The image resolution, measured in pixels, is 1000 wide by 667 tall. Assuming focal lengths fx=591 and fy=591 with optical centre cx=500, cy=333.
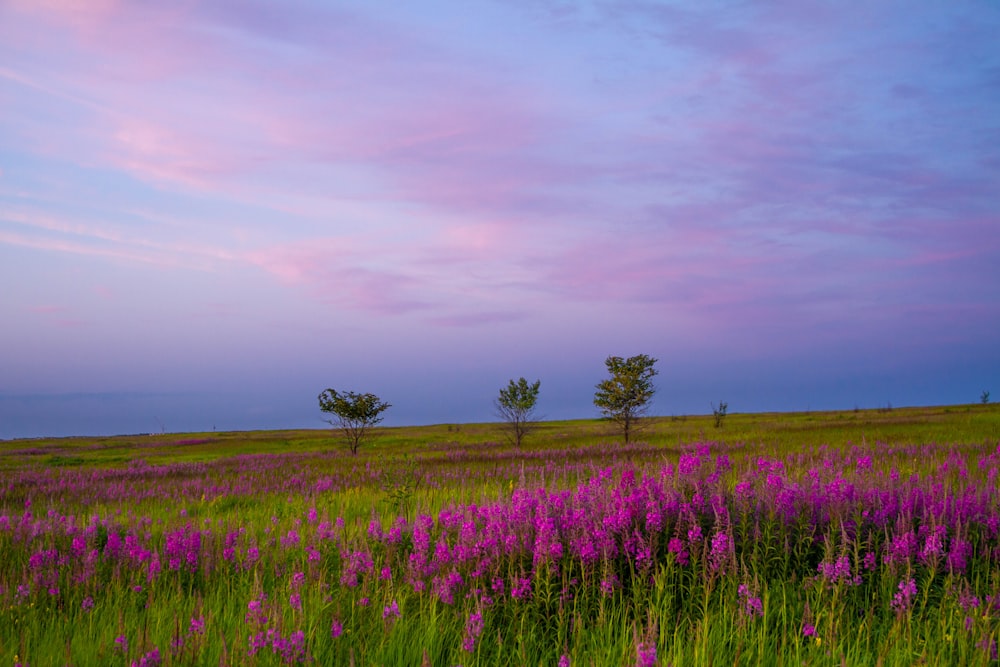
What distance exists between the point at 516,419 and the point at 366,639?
35.4m

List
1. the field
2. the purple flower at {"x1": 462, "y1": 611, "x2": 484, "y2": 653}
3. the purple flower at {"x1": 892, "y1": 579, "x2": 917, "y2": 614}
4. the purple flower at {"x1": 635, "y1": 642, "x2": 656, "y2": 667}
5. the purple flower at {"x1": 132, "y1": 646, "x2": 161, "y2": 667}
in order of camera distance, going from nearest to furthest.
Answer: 1. the purple flower at {"x1": 635, "y1": 642, "x2": 656, "y2": 667}
2. the purple flower at {"x1": 132, "y1": 646, "x2": 161, "y2": 667}
3. the purple flower at {"x1": 462, "y1": 611, "x2": 484, "y2": 653}
4. the field
5. the purple flower at {"x1": 892, "y1": 579, "x2": 917, "y2": 614}

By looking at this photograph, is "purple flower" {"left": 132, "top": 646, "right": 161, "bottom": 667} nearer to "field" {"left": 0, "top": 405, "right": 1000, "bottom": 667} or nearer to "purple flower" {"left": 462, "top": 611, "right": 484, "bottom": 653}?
"field" {"left": 0, "top": 405, "right": 1000, "bottom": 667}

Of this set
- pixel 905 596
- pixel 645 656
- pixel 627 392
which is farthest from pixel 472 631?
pixel 627 392

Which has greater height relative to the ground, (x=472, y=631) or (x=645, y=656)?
(x=645, y=656)

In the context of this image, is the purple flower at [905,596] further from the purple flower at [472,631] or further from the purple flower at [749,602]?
the purple flower at [472,631]

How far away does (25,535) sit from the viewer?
763cm

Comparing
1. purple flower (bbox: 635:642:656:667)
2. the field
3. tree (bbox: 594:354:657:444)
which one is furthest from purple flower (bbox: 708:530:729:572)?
tree (bbox: 594:354:657:444)

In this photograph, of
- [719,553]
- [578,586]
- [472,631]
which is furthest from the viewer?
[578,586]

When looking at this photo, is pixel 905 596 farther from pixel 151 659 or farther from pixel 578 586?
pixel 151 659

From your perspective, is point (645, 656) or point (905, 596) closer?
point (645, 656)

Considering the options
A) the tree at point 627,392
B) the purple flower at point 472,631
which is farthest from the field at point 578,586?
the tree at point 627,392

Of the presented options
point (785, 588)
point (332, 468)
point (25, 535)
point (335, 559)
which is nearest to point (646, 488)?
point (785, 588)

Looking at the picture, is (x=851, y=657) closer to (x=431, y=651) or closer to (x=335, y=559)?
(x=431, y=651)

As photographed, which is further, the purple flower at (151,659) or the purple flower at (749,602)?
the purple flower at (749,602)
